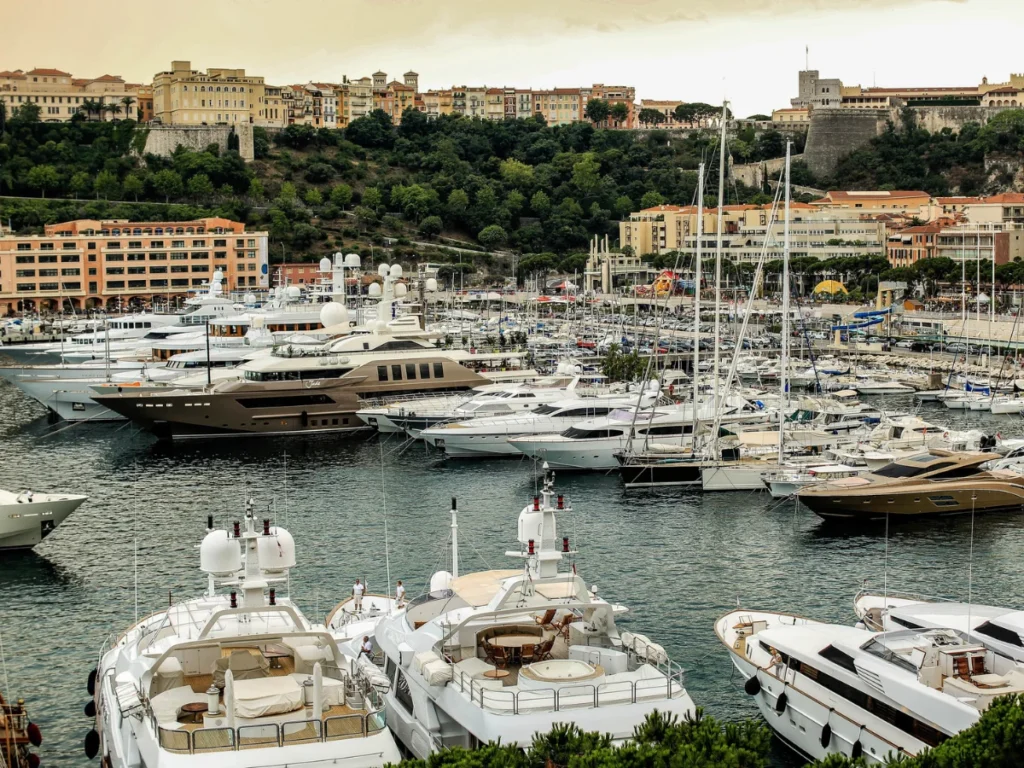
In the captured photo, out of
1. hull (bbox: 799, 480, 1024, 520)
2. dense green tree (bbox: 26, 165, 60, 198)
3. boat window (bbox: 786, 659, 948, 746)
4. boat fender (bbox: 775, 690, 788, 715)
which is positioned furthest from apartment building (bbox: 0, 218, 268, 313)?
boat window (bbox: 786, 659, 948, 746)

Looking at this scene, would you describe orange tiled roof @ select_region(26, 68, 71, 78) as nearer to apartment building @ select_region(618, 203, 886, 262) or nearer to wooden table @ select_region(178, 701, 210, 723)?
apartment building @ select_region(618, 203, 886, 262)

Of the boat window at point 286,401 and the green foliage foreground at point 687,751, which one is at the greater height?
the boat window at point 286,401

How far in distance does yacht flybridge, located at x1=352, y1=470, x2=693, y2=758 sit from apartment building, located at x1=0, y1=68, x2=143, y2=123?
125m

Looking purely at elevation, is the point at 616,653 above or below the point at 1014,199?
below

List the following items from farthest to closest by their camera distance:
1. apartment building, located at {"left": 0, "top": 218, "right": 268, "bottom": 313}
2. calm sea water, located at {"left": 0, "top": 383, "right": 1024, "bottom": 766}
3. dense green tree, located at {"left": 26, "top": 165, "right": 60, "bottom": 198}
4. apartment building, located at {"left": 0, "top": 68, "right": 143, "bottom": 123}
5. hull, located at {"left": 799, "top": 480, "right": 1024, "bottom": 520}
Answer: apartment building, located at {"left": 0, "top": 68, "right": 143, "bottom": 123} < dense green tree, located at {"left": 26, "top": 165, "right": 60, "bottom": 198} < apartment building, located at {"left": 0, "top": 218, "right": 268, "bottom": 313} < hull, located at {"left": 799, "top": 480, "right": 1024, "bottom": 520} < calm sea water, located at {"left": 0, "top": 383, "right": 1024, "bottom": 766}

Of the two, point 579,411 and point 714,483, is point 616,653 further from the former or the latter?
point 579,411

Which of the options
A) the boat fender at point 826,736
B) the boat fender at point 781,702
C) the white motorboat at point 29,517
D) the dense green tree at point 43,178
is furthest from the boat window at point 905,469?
the dense green tree at point 43,178

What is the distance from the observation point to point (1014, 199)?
333 ft

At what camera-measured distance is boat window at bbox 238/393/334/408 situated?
46.2 meters

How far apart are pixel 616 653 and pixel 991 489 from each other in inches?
757

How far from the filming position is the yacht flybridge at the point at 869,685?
15312 millimetres

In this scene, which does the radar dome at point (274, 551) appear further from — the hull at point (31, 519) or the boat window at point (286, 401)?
the boat window at point (286, 401)

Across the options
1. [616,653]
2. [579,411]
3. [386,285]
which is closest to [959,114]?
[386,285]

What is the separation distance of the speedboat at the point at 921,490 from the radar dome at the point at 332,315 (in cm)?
2681
